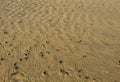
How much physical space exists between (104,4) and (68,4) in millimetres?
1718

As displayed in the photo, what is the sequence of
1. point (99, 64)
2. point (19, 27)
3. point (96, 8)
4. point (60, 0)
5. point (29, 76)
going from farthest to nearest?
point (60, 0), point (96, 8), point (19, 27), point (99, 64), point (29, 76)

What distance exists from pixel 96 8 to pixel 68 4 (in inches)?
57.7

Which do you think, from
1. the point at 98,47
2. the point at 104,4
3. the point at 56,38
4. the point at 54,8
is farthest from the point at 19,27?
the point at 104,4

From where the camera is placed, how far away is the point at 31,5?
9805mm

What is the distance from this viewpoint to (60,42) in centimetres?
659

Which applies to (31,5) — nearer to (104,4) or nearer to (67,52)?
(104,4)

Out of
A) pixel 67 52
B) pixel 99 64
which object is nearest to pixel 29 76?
pixel 67 52

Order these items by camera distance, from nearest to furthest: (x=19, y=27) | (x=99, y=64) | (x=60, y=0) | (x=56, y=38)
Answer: (x=99, y=64) → (x=56, y=38) → (x=19, y=27) → (x=60, y=0)

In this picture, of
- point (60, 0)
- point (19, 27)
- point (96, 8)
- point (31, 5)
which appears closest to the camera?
point (19, 27)

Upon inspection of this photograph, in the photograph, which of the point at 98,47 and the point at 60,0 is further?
the point at 60,0

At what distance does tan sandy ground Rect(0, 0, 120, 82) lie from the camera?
17.3 feet

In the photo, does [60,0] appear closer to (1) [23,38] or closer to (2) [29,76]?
(1) [23,38]

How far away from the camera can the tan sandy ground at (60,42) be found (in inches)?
208

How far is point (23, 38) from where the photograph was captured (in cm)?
688
